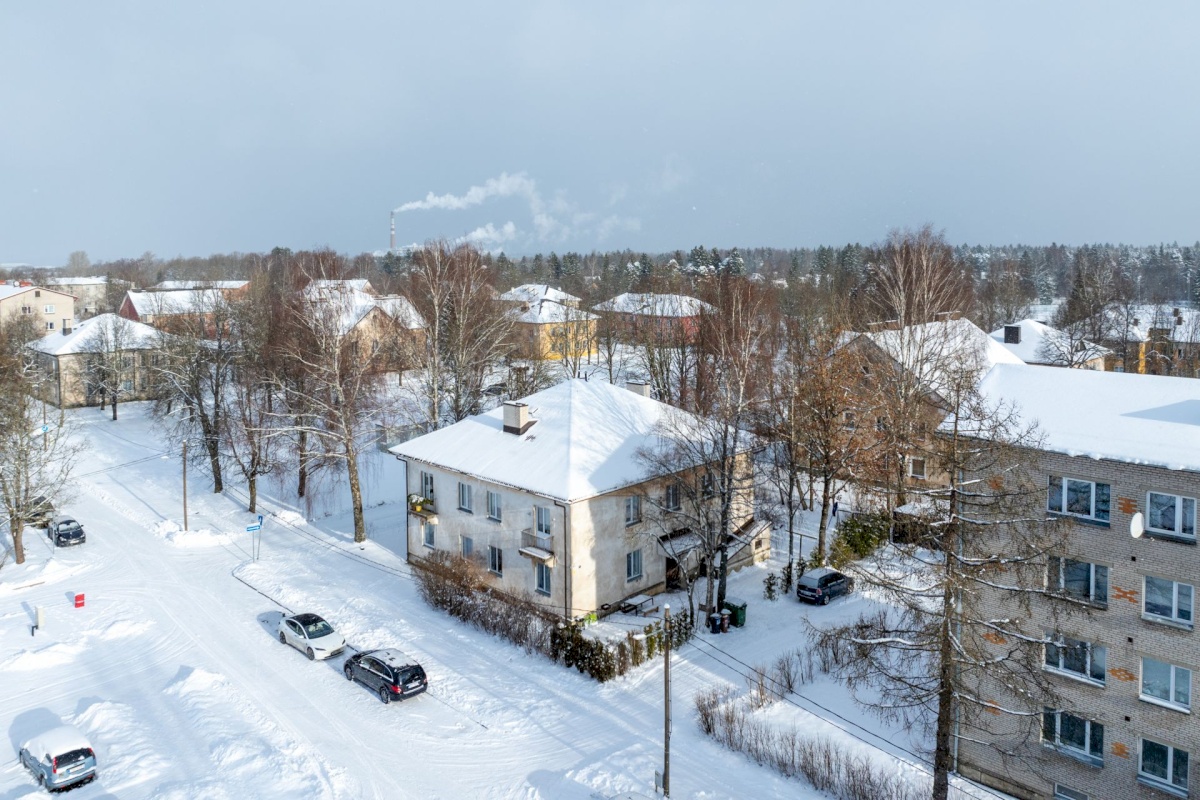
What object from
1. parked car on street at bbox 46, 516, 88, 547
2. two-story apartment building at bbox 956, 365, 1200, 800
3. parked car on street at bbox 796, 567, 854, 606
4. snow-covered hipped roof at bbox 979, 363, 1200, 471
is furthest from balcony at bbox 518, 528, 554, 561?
parked car on street at bbox 46, 516, 88, 547

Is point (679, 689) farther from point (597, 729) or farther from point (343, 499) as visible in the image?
point (343, 499)

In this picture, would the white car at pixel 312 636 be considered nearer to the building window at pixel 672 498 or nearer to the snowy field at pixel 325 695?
the snowy field at pixel 325 695

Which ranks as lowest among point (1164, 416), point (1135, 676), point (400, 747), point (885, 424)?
point (400, 747)

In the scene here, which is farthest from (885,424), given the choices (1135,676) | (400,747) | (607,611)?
(400,747)

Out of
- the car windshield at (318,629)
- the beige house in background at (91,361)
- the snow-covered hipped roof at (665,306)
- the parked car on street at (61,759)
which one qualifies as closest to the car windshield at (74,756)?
the parked car on street at (61,759)

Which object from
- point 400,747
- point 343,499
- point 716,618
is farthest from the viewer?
point 343,499

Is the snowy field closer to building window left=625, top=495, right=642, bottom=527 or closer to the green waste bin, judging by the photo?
the green waste bin

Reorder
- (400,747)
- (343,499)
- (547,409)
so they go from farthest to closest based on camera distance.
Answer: (343,499) → (547,409) → (400,747)
